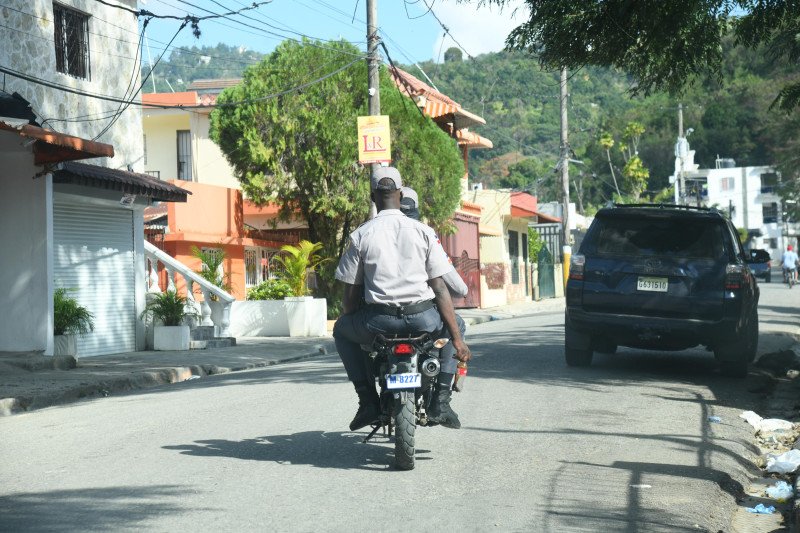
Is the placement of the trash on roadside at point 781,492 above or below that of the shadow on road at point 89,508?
below

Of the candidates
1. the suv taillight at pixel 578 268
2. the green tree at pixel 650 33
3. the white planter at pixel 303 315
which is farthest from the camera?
the white planter at pixel 303 315

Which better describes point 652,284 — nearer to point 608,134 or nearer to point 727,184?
point 608,134

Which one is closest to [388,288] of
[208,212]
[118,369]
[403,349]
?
[403,349]

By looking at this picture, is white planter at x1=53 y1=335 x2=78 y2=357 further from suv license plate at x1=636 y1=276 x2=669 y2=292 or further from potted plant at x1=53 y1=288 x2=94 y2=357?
suv license plate at x1=636 y1=276 x2=669 y2=292

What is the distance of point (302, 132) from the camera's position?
28.5m

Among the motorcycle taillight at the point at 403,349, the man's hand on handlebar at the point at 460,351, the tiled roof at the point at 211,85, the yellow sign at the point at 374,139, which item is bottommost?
the man's hand on handlebar at the point at 460,351

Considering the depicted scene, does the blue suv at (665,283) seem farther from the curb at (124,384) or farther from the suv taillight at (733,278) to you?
the curb at (124,384)

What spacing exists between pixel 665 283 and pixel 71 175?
10.2 m

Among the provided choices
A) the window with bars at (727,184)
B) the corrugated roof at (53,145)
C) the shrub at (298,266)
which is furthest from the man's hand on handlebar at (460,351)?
the window with bars at (727,184)

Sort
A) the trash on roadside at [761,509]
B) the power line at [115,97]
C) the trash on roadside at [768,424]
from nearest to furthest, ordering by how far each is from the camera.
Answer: the trash on roadside at [761,509] < the trash on roadside at [768,424] < the power line at [115,97]

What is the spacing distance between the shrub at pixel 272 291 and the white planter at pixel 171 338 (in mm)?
4870

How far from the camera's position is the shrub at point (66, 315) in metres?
18.1

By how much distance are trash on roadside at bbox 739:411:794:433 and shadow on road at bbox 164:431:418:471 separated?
3.66 metres

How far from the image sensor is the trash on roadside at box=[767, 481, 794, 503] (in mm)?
7254
